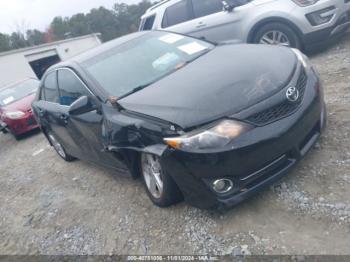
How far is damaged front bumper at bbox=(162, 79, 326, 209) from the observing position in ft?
8.71

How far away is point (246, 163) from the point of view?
2.68 m

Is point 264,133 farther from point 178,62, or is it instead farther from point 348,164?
point 178,62

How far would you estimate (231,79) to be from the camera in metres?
3.03

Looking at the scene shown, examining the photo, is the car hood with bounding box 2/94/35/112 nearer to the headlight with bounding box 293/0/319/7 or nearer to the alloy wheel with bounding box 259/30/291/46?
the alloy wheel with bounding box 259/30/291/46

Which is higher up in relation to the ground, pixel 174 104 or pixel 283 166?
pixel 174 104

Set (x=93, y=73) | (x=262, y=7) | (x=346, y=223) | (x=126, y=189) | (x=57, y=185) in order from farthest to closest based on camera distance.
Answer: (x=262, y=7) → (x=57, y=185) → (x=126, y=189) → (x=93, y=73) → (x=346, y=223)

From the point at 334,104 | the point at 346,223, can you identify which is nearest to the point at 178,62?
the point at 334,104

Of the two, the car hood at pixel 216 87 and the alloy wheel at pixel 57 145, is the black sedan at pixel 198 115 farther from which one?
the alloy wheel at pixel 57 145

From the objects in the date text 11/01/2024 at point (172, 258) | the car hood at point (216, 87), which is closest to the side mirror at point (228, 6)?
the car hood at point (216, 87)

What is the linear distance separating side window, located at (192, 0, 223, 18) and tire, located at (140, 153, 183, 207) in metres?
4.76

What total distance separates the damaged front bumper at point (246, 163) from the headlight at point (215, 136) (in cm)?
6

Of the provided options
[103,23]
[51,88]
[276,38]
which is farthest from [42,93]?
[103,23]

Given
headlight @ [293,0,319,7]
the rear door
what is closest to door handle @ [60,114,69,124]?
the rear door

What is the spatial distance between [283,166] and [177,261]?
1.11 meters
